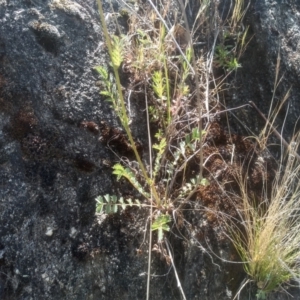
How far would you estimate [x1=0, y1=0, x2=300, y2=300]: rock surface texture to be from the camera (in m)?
1.82

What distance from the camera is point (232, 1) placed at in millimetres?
2637

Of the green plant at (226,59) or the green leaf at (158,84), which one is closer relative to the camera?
the green leaf at (158,84)

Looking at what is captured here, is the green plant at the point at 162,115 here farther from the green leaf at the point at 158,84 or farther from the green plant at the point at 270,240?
the green plant at the point at 270,240

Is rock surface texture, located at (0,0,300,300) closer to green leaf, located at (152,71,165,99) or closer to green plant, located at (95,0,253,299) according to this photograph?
green plant, located at (95,0,253,299)

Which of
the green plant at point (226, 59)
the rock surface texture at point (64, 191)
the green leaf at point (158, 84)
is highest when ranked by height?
the green plant at point (226, 59)

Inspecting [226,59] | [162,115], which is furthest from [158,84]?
[226,59]

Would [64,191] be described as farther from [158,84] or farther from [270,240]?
[270,240]

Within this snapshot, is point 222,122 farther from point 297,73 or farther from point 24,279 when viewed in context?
point 24,279

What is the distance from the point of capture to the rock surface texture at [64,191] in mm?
1820

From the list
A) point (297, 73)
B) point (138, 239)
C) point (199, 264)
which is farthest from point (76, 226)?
point (297, 73)

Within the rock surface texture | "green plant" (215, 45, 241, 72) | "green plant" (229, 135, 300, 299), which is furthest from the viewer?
"green plant" (215, 45, 241, 72)

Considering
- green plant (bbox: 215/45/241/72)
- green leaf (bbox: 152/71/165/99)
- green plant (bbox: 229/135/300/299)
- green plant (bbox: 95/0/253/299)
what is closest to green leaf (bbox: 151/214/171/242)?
green plant (bbox: 95/0/253/299)

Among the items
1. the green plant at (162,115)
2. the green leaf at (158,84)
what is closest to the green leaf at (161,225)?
the green plant at (162,115)

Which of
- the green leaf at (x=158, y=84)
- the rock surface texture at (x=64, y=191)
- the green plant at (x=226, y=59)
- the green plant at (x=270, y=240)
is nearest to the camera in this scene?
the rock surface texture at (x=64, y=191)
